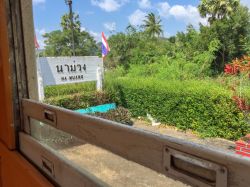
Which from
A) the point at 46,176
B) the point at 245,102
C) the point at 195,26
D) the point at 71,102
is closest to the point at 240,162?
the point at 46,176

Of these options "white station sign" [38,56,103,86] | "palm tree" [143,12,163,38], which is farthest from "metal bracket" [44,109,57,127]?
"palm tree" [143,12,163,38]

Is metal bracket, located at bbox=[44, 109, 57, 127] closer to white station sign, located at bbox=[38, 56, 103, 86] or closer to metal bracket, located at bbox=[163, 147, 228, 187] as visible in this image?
metal bracket, located at bbox=[163, 147, 228, 187]

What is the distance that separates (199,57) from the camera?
36.7 feet

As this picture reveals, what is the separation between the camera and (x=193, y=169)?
0.41 metres

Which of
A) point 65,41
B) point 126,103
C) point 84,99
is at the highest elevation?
point 65,41

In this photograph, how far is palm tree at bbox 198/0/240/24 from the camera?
17.5 meters

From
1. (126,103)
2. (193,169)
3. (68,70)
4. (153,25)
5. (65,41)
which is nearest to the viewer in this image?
(193,169)

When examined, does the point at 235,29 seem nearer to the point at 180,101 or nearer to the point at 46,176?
the point at 180,101

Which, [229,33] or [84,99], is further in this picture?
[229,33]

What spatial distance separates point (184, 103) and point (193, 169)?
603 centimetres

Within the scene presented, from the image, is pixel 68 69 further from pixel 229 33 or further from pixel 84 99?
pixel 229 33

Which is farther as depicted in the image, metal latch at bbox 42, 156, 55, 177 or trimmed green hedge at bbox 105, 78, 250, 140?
trimmed green hedge at bbox 105, 78, 250, 140

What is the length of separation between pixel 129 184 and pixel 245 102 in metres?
3.42

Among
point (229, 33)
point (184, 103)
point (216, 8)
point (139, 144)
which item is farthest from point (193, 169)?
point (216, 8)
